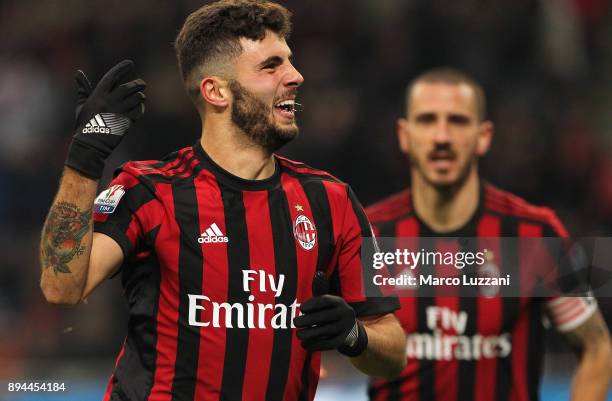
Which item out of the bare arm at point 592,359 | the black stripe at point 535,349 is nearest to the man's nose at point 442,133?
the black stripe at point 535,349

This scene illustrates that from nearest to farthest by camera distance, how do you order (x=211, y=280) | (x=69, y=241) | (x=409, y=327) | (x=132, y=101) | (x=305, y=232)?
(x=69, y=241), (x=132, y=101), (x=211, y=280), (x=305, y=232), (x=409, y=327)

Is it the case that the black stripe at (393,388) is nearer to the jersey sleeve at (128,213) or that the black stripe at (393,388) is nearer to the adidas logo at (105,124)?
the jersey sleeve at (128,213)

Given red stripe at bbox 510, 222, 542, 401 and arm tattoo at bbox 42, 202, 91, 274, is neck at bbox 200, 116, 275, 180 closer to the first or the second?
arm tattoo at bbox 42, 202, 91, 274

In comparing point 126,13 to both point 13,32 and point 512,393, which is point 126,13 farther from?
point 512,393

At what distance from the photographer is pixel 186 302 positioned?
123 inches

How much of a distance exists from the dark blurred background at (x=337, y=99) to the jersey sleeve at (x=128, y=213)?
10.7 ft

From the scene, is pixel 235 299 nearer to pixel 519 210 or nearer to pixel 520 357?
pixel 520 357

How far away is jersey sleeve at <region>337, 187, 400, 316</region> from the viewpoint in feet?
10.9

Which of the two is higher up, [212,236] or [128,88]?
[128,88]

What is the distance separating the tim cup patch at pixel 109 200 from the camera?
3.10 metres

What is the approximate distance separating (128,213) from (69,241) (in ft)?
0.75

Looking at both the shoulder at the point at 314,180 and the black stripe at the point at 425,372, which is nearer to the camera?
the shoulder at the point at 314,180

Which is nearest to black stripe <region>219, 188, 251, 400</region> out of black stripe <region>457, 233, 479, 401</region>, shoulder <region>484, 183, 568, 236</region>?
black stripe <region>457, 233, 479, 401</region>

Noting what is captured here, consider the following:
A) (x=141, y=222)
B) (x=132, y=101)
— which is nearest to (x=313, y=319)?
(x=141, y=222)
